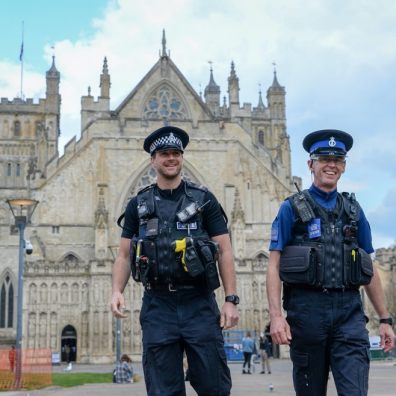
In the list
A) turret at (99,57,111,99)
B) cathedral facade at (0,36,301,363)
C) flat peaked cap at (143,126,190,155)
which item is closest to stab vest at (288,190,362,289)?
flat peaked cap at (143,126,190,155)

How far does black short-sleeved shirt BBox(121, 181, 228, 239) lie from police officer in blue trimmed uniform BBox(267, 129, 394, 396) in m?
0.47

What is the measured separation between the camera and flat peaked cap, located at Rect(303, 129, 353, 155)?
632cm

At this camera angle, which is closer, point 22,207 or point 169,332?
point 169,332

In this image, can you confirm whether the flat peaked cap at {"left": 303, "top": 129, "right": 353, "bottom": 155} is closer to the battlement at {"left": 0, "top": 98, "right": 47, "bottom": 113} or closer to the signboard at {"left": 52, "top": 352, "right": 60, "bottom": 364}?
the signboard at {"left": 52, "top": 352, "right": 60, "bottom": 364}

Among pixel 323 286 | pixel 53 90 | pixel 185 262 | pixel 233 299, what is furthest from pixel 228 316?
pixel 53 90

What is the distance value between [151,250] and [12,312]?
42926mm

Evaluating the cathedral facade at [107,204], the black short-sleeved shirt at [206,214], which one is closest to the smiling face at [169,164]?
the black short-sleeved shirt at [206,214]

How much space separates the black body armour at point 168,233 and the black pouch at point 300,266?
2.09ft

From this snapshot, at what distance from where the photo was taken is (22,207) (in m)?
21.4

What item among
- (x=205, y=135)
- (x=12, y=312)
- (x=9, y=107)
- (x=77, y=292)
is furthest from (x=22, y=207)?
(x=9, y=107)

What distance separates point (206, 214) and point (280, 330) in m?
1.13

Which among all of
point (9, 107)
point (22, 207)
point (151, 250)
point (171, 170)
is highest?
point (9, 107)

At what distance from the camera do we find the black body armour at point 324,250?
589 centimetres

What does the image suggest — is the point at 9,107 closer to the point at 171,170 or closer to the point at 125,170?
the point at 125,170
